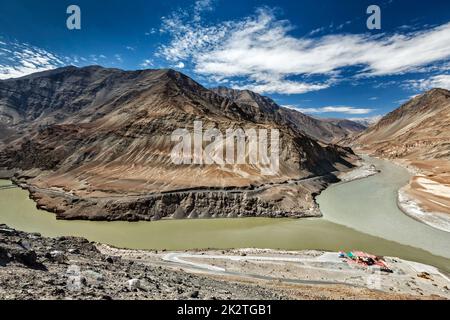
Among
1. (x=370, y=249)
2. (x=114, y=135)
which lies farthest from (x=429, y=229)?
(x=114, y=135)

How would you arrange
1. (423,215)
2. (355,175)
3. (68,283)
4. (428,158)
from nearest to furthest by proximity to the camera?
(68,283), (423,215), (355,175), (428,158)

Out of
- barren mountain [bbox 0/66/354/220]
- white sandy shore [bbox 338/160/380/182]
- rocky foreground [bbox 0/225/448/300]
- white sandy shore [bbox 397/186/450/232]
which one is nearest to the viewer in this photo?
rocky foreground [bbox 0/225/448/300]

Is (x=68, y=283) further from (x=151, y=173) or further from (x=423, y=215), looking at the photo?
(x=151, y=173)

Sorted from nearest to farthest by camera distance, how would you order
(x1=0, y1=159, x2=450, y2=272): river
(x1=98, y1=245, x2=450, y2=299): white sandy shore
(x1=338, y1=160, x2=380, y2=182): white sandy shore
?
(x1=98, y1=245, x2=450, y2=299): white sandy shore
(x1=0, y1=159, x2=450, y2=272): river
(x1=338, y1=160, x2=380, y2=182): white sandy shore

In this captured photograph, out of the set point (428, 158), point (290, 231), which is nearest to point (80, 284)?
point (290, 231)

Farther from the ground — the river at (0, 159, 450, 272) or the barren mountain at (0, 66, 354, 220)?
the barren mountain at (0, 66, 354, 220)

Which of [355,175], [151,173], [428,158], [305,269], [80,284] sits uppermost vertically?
[428,158]

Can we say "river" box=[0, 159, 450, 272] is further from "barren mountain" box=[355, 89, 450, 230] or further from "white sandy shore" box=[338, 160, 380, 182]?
"white sandy shore" box=[338, 160, 380, 182]

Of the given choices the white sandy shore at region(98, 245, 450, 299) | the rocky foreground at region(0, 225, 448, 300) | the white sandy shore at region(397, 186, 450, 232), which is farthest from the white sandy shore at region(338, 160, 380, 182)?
the rocky foreground at region(0, 225, 448, 300)
